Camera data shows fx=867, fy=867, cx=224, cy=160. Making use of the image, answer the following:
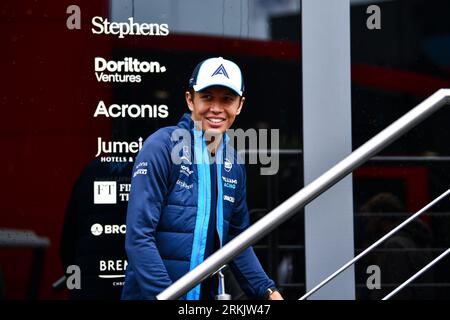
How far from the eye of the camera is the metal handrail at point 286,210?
116 inches

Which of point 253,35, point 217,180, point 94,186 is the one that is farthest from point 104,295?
point 253,35

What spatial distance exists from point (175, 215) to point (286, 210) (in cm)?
117

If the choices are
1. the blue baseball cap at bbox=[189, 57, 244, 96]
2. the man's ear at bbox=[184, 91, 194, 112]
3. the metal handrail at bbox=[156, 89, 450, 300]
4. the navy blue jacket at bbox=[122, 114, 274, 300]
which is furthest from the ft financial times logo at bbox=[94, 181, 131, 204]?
the metal handrail at bbox=[156, 89, 450, 300]

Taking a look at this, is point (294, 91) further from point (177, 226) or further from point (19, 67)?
point (19, 67)

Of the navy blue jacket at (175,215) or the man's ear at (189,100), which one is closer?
the navy blue jacket at (175,215)

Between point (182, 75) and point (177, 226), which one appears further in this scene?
point (182, 75)

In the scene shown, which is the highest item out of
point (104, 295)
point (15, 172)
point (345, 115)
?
point (345, 115)

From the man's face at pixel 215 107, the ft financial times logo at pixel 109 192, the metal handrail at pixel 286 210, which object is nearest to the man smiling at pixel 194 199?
the man's face at pixel 215 107

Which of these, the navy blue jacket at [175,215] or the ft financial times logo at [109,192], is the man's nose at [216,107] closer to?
the navy blue jacket at [175,215]

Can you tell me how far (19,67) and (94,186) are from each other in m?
0.68

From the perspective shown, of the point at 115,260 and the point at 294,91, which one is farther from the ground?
the point at 294,91

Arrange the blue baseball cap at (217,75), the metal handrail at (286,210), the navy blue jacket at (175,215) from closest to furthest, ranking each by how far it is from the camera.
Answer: the metal handrail at (286,210), the navy blue jacket at (175,215), the blue baseball cap at (217,75)

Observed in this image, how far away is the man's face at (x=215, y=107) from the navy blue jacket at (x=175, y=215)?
62 mm

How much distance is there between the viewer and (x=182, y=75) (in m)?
4.34
